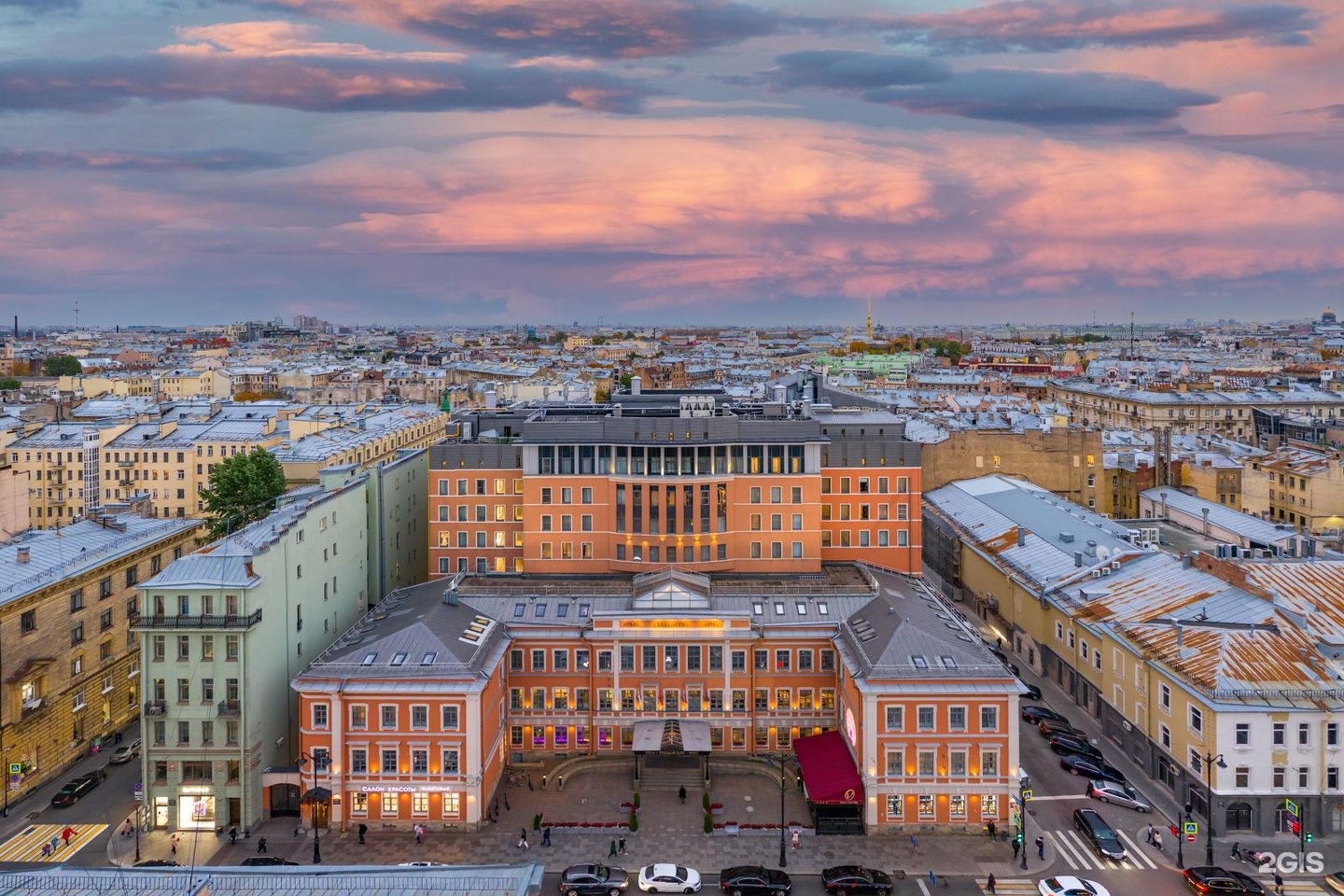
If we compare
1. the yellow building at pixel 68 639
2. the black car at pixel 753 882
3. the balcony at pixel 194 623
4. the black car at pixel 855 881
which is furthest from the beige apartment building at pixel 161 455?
the black car at pixel 855 881

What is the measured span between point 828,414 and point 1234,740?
54.3 meters

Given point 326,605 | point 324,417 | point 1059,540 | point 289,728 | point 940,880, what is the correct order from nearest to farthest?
point 940,880
point 289,728
point 326,605
point 1059,540
point 324,417

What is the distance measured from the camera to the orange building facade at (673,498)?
81562 millimetres

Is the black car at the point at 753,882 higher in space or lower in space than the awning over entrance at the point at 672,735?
lower

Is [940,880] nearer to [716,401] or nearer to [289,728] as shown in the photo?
[289,728]

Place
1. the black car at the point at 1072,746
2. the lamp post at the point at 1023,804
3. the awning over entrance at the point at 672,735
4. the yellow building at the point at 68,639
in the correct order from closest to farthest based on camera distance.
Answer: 1. the lamp post at the point at 1023,804
2. the yellow building at the point at 68,639
3. the awning over entrance at the point at 672,735
4. the black car at the point at 1072,746

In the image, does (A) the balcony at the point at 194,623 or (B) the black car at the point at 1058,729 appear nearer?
(A) the balcony at the point at 194,623

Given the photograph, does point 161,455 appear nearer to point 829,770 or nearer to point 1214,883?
point 829,770

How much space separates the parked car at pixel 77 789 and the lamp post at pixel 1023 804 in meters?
55.0

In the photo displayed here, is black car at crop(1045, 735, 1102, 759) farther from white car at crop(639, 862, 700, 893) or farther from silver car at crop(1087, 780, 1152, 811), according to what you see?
white car at crop(639, 862, 700, 893)

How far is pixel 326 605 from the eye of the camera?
73.4 meters

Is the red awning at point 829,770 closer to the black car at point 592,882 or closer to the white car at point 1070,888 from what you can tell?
the white car at point 1070,888

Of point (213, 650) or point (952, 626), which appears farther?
point (952, 626)

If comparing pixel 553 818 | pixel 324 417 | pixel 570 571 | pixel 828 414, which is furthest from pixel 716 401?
pixel 324 417
